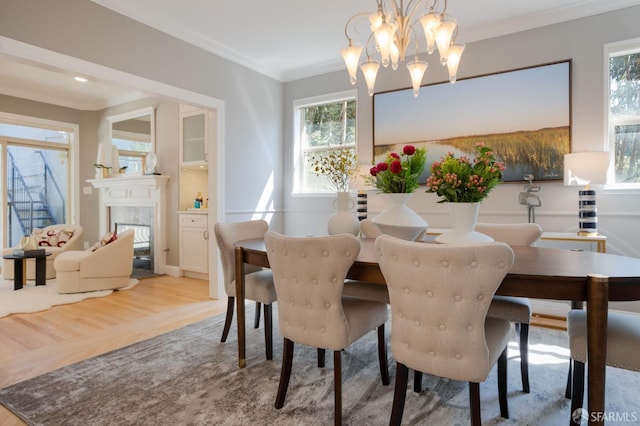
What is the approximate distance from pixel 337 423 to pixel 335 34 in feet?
11.3

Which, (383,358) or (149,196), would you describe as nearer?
(383,358)

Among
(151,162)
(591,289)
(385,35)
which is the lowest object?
(591,289)

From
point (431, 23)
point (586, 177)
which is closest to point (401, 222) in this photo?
point (431, 23)

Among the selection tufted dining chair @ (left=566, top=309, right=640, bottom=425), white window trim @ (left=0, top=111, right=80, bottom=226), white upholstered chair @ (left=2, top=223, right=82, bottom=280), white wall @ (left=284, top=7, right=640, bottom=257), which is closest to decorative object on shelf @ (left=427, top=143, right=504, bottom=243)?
tufted dining chair @ (left=566, top=309, right=640, bottom=425)

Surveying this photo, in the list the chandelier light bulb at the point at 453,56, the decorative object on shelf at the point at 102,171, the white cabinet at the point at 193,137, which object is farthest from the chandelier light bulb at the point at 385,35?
the decorative object on shelf at the point at 102,171

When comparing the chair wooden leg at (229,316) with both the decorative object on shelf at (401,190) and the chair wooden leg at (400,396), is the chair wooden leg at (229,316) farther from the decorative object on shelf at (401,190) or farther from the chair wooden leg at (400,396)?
the chair wooden leg at (400,396)

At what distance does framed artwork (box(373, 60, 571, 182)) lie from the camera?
10.8ft

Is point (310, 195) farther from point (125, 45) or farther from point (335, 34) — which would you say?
point (125, 45)

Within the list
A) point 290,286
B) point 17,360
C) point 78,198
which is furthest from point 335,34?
point 78,198

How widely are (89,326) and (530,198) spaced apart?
402 cm

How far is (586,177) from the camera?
9.46ft

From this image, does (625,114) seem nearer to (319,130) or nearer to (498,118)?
(498,118)

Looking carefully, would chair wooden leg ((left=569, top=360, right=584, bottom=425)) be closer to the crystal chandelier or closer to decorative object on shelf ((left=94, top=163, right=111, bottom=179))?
the crystal chandelier

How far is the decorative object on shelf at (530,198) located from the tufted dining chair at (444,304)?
2207 mm
